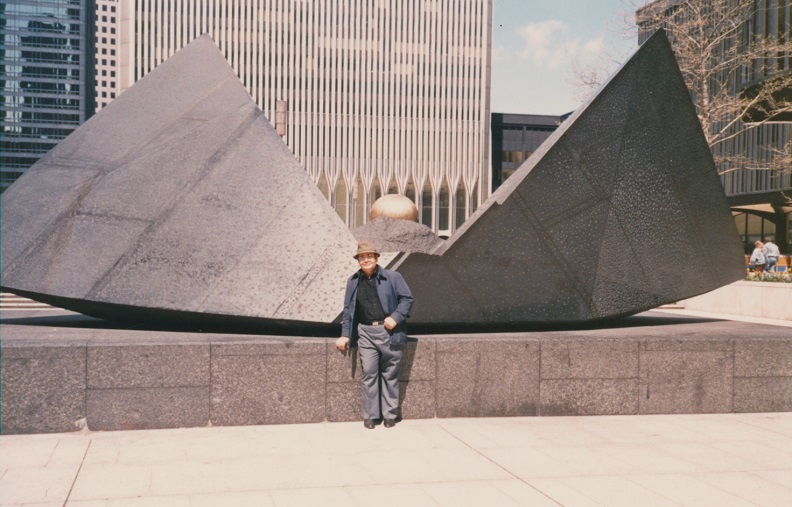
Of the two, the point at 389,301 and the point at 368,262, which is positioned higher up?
the point at 368,262

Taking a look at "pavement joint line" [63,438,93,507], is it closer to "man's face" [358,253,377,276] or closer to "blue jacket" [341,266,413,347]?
"blue jacket" [341,266,413,347]

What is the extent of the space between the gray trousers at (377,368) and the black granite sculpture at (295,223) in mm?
475

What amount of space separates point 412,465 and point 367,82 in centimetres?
6739

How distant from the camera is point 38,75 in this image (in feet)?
300

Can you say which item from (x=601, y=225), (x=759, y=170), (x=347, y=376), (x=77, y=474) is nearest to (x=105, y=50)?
(x=759, y=170)

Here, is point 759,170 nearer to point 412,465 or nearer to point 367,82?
point 367,82

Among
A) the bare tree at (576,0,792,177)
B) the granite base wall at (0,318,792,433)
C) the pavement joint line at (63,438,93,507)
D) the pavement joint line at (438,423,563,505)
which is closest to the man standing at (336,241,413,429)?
the granite base wall at (0,318,792,433)

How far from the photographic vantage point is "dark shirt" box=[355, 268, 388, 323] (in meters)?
6.10

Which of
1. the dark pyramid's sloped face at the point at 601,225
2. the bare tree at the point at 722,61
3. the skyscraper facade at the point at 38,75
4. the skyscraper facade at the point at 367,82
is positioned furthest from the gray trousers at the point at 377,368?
the skyscraper facade at the point at 38,75

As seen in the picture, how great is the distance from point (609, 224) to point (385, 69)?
65171 mm

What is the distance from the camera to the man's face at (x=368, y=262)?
6.04 meters

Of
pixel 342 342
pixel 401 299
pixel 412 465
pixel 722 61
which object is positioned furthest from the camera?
pixel 722 61

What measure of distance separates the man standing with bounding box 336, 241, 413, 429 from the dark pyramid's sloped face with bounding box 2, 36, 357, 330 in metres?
0.37

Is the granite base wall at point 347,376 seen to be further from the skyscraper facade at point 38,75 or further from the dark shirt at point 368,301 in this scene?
the skyscraper facade at point 38,75
